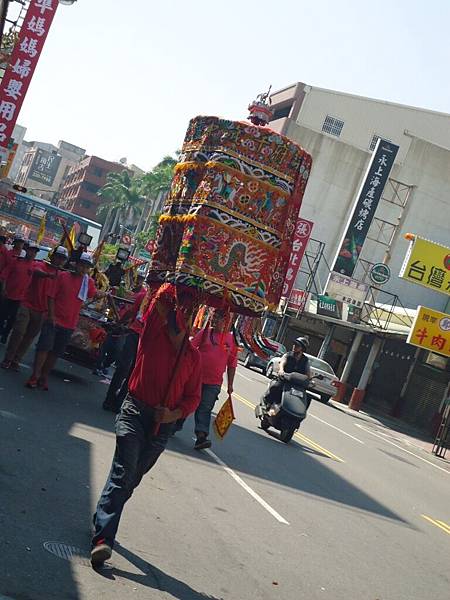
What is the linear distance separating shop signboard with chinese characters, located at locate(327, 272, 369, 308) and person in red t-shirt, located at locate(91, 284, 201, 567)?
3139cm

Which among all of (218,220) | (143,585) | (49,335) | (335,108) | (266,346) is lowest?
(143,585)

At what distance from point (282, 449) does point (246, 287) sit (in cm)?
754

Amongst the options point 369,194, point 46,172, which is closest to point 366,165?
point 369,194

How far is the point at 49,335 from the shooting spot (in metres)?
11.2

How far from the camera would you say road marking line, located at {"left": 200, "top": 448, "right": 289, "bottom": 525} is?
881 centimetres

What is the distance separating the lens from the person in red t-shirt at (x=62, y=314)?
442 inches

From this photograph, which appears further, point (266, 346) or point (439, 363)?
point (439, 363)

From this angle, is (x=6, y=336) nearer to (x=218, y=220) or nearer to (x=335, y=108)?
(x=218, y=220)

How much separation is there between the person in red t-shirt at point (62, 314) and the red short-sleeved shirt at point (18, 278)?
3.18 meters

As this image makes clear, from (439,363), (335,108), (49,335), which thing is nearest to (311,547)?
(49,335)

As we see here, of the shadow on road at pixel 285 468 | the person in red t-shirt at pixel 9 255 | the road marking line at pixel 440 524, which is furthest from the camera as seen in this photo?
the person in red t-shirt at pixel 9 255

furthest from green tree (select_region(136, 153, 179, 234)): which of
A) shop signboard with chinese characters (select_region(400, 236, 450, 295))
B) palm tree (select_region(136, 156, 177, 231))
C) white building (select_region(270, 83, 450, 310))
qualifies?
shop signboard with chinese characters (select_region(400, 236, 450, 295))

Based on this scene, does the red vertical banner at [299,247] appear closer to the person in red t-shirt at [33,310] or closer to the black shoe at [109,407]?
the person in red t-shirt at [33,310]

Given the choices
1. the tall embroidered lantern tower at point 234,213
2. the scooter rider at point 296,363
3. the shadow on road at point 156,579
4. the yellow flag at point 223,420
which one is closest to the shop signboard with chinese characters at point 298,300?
the scooter rider at point 296,363
